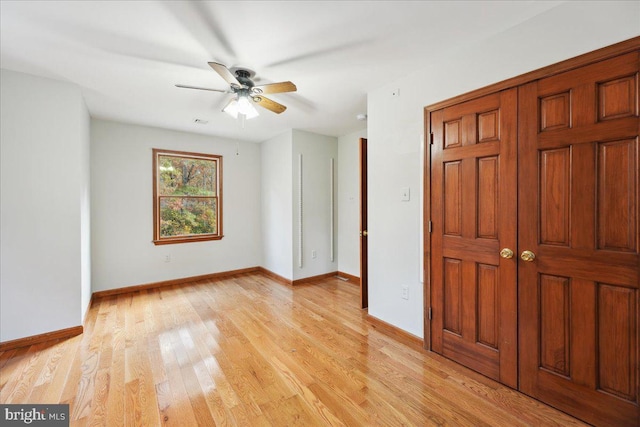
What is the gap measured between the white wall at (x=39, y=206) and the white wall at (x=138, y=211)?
1.26 m

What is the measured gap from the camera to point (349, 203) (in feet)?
15.5

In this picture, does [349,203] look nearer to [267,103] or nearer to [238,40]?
[267,103]

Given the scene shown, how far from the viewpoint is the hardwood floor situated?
1664 millimetres

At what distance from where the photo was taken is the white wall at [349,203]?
4570 millimetres

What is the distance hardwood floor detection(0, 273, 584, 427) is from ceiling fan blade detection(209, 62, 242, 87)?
2296mm

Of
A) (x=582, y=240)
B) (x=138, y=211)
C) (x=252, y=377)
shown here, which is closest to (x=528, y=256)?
(x=582, y=240)

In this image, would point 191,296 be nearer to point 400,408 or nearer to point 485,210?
point 400,408

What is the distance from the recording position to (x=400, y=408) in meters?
1.72

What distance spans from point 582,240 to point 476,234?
0.60m

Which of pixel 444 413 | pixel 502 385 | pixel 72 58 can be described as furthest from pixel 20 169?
pixel 502 385

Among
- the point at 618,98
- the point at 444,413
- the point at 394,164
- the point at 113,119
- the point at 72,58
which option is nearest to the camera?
the point at 618,98

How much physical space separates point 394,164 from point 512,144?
1.03m

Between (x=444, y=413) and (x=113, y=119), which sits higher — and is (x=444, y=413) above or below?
below

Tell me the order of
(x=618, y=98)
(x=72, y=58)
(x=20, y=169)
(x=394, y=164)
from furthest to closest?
1. (x=394, y=164)
2. (x=20, y=169)
3. (x=72, y=58)
4. (x=618, y=98)
